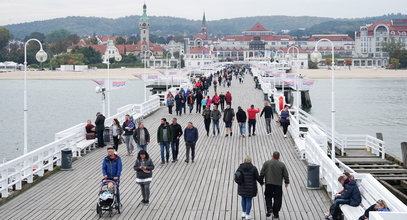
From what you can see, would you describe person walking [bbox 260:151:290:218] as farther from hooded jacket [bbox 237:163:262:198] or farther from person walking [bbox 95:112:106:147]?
person walking [bbox 95:112:106:147]

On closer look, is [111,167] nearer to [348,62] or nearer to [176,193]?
[176,193]

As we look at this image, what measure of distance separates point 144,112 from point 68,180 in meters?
14.9

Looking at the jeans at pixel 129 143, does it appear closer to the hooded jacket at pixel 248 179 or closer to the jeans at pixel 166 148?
the jeans at pixel 166 148

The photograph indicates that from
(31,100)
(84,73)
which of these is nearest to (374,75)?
(84,73)

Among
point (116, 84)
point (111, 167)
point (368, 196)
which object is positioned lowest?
point (368, 196)

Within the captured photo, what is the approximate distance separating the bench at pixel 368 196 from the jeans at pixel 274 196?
42.7 inches

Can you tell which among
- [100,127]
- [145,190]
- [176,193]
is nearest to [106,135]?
[100,127]

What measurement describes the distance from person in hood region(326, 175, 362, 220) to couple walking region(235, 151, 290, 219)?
941 mm

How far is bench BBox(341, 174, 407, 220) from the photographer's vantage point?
9367mm

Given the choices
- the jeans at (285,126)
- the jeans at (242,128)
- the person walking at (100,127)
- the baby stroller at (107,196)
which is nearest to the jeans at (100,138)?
the person walking at (100,127)

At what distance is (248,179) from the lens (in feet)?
35.3

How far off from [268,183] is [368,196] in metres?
1.64

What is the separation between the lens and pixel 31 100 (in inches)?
3255

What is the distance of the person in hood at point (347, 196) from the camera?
407 inches
